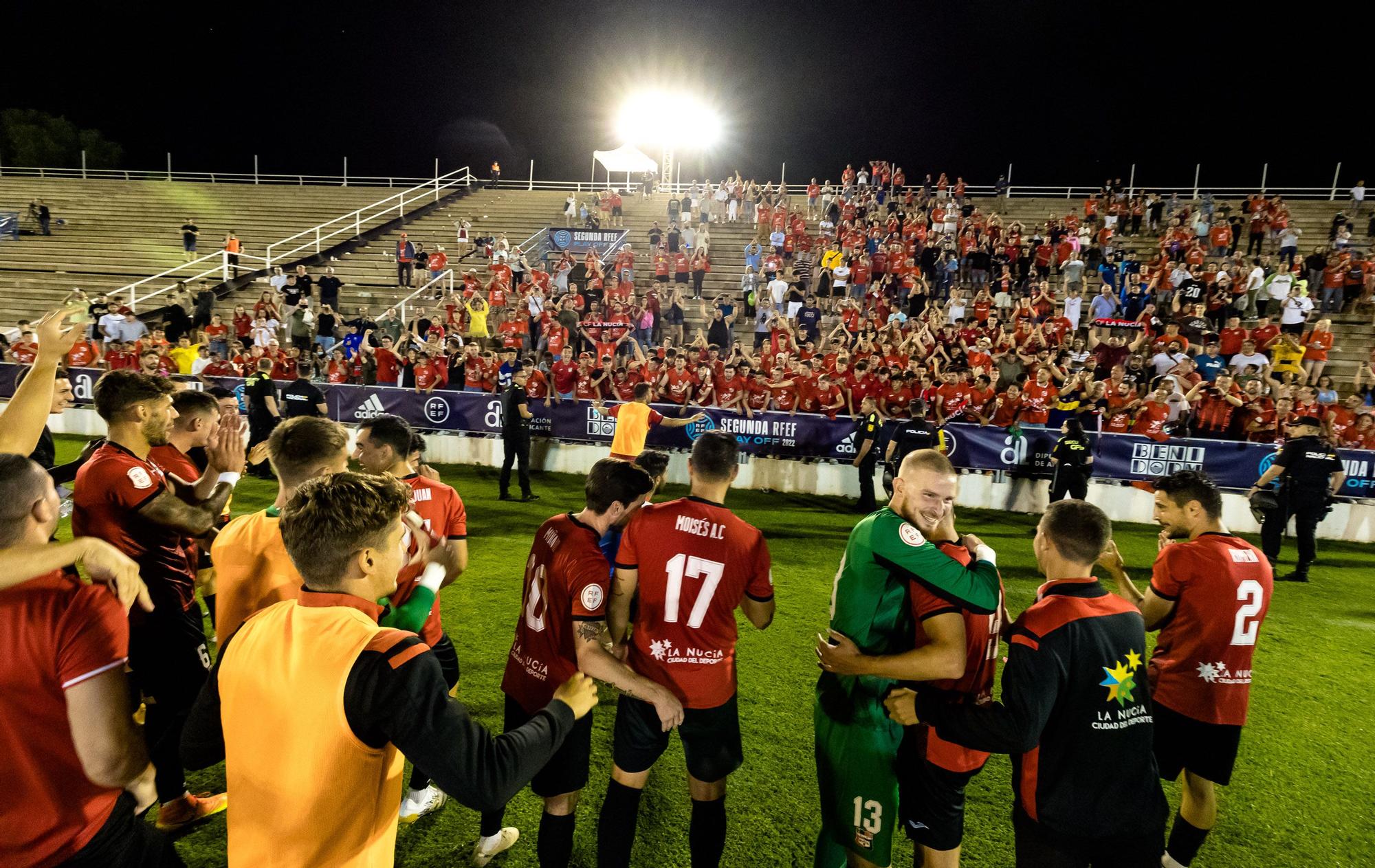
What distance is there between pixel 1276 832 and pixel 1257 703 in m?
2.11

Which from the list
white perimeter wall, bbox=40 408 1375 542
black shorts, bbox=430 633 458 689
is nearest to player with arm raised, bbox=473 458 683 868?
black shorts, bbox=430 633 458 689

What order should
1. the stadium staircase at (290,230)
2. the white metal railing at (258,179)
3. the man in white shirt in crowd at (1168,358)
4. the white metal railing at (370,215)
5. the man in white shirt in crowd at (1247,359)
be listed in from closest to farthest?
the man in white shirt in crowd at (1168,358), the man in white shirt in crowd at (1247,359), the stadium staircase at (290,230), the white metal railing at (370,215), the white metal railing at (258,179)

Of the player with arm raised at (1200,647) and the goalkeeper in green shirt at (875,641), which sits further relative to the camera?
the player with arm raised at (1200,647)

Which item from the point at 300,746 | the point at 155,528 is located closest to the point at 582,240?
the point at 155,528

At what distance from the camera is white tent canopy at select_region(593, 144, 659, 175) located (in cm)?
3278

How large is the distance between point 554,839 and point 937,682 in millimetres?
1865

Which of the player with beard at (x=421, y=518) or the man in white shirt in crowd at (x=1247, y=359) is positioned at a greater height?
the man in white shirt in crowd at (x=1247, y=359)

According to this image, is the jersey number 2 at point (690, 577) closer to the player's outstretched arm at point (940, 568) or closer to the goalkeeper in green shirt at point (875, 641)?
the goalkeeper in green shirt at point (875, 641)

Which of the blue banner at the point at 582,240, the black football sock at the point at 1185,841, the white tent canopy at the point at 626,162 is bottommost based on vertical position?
the black football sock at the point at 1185,841

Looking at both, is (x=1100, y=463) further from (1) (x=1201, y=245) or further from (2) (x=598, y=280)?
(2) (x=598, y=280)

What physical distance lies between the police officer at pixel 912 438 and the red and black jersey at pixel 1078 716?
27.2 feet

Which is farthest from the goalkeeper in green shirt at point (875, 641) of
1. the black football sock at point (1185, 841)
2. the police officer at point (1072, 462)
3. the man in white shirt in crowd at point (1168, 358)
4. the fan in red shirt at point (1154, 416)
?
the man in white shirt in crowd at point (1168, 358)

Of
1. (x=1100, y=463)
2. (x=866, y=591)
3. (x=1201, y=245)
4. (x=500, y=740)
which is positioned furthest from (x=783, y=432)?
(x=1201, y=245)

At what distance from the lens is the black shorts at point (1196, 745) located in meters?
3.67
